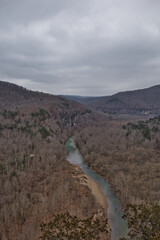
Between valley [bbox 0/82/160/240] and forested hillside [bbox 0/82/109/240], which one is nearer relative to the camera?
forested hillside [bbox 0/82/109/240]

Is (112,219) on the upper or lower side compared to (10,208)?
lower

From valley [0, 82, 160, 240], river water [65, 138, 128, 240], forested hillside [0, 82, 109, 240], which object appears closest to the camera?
river water [65, 138, 128, 240]

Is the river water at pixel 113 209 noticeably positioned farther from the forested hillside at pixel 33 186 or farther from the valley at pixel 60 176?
the forested hillside at pixel 33 186

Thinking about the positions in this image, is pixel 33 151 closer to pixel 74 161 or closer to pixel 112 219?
pixel 74 161

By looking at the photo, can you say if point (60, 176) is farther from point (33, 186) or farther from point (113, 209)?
point (113, 209)

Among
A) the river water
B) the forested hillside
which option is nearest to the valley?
the forested hillside

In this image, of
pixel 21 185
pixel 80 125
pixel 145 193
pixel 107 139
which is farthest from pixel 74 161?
pixel 80 125

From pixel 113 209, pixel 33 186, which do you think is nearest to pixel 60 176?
pixel 33 186

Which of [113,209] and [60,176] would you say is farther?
[60,176]

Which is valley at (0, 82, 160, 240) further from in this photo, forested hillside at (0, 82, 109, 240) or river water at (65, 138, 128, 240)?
river water at (65, 138, 128, 240)

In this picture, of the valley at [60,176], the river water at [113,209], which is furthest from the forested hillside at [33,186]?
the river water at [113,209]

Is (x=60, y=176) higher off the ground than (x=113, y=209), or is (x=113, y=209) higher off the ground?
(x=60, y=176)
